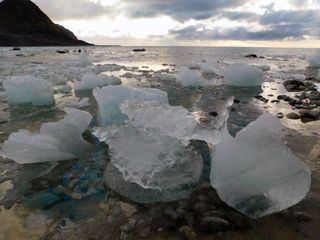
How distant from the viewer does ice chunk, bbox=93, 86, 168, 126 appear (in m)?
5.10

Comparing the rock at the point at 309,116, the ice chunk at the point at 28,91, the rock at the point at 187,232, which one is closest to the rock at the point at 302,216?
the rock at the point at 187,232

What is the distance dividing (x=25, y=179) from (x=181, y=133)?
181 cm

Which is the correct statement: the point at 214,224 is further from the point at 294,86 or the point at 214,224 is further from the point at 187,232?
the point at 294,86

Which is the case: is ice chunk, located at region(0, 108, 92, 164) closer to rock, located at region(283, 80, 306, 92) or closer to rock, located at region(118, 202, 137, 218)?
rock, located at region(118, 202, 137, 218)

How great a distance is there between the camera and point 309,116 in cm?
616

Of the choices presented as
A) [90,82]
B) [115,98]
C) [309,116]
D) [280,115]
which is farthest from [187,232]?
[90,82]

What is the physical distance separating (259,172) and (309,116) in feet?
13.5

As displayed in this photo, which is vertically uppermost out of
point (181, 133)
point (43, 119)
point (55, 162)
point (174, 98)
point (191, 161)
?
point (181, 133)

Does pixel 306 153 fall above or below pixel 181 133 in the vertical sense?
below

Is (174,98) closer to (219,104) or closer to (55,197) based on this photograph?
(219,104)

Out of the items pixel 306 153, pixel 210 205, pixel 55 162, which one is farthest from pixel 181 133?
pixel 306 153

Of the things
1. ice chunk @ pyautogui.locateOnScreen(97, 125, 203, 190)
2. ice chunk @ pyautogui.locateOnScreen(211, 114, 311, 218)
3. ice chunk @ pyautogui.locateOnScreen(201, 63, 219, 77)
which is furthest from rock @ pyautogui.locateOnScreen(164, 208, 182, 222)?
ice chunk @ pyautogui.locateOnScreen(201, 63, 219, 77)

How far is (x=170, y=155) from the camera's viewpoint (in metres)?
3.11

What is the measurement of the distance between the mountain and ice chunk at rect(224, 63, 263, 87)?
111 metres
